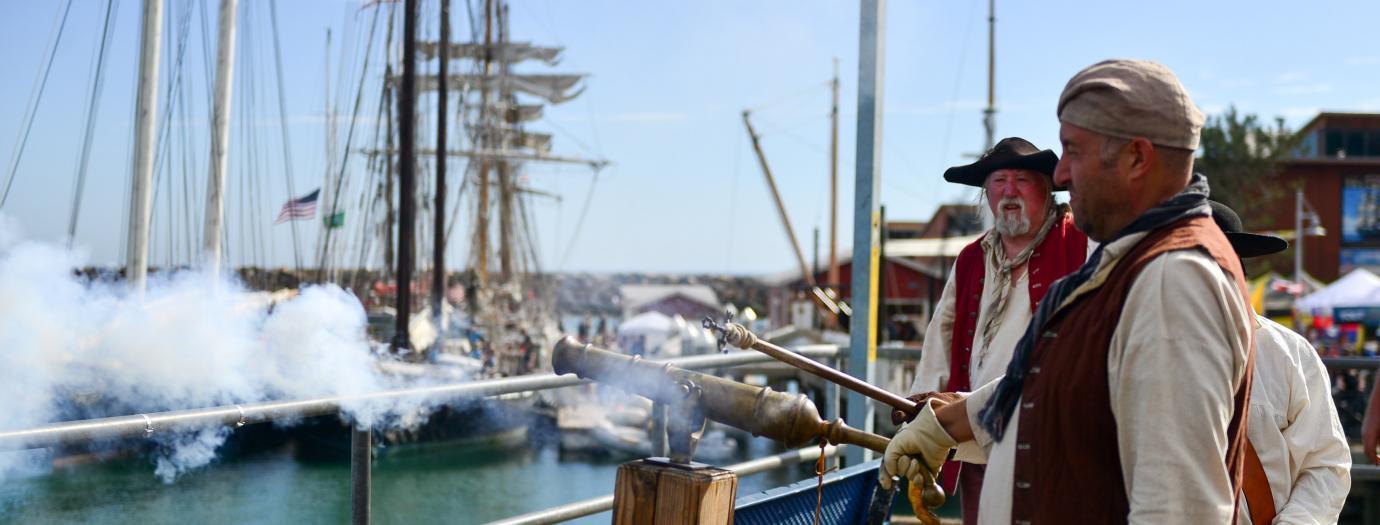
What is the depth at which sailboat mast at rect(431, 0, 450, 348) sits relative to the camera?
31.3 meters

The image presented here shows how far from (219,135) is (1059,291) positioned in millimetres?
20393

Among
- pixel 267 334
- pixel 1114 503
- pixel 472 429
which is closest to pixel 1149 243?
pixel 1114 503

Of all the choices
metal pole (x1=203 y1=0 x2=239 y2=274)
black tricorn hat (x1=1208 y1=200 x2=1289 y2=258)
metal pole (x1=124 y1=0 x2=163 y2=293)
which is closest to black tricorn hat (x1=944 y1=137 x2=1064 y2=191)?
black tricorn hat (x1=1208 y1=200 x2=1289 y2=258)

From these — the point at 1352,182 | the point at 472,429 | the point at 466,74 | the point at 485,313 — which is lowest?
the point at 472,429

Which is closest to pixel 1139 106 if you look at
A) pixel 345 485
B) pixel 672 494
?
→ pixel 672 494

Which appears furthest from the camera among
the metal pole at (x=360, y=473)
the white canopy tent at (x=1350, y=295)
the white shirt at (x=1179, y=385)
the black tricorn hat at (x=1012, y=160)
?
the white canopy tent at (x=1350, y=295)

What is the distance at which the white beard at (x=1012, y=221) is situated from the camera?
→ 3264mm

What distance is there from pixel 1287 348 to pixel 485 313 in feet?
129

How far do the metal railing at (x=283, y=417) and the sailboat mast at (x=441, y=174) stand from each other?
1127 inches

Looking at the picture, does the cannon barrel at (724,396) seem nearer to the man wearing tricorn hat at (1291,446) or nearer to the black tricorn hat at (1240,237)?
the man wearing tricorn hat at (1291,446)

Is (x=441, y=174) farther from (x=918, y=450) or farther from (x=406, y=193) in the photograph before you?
(x=918, y=450)

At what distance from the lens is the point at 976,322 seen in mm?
3316

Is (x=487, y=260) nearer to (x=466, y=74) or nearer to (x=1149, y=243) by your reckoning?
(x=466, y=74)

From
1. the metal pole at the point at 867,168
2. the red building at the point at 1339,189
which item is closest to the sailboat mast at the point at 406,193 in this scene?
the metal pole at the point at 867,168
